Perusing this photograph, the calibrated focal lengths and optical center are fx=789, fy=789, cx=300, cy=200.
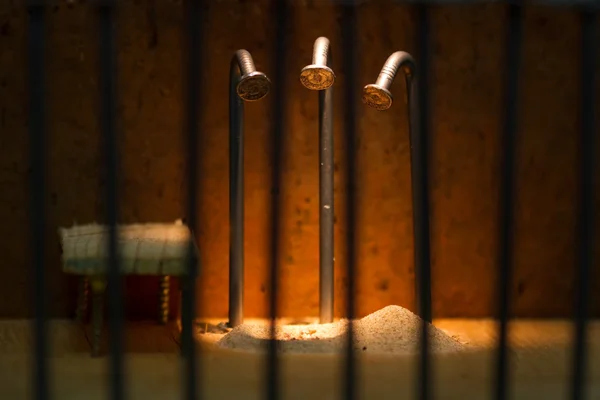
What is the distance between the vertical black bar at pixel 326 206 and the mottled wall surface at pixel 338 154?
157 millimetres

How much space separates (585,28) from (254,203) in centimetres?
184

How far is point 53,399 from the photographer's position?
6.07ft

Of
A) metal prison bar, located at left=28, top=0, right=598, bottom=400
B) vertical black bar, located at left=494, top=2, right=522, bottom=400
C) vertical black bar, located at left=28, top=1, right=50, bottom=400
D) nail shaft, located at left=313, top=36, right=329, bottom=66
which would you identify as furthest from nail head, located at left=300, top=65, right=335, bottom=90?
vertical black bar, located at left=28, top=1, right=50, bottom=400

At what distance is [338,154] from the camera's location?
10.3 ft

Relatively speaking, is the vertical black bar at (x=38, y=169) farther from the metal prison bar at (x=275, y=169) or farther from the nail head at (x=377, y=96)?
Result: the nail head at (x=377, y=96)

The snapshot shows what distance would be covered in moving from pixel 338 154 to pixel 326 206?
28cm

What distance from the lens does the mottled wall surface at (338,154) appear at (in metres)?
3.07

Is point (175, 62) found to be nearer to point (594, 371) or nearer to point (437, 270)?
point (437, 270)

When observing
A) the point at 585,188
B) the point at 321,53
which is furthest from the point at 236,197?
the point at 585,188

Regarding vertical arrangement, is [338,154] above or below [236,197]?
above

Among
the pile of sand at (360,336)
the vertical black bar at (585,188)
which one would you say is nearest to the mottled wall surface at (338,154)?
the pile of sand at (360,336)

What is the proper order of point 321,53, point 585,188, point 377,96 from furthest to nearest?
point 321,53 < point 377,96 < point 585,188

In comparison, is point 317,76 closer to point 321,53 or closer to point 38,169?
point 321,53

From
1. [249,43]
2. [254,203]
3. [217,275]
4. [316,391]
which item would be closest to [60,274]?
[217,275]
